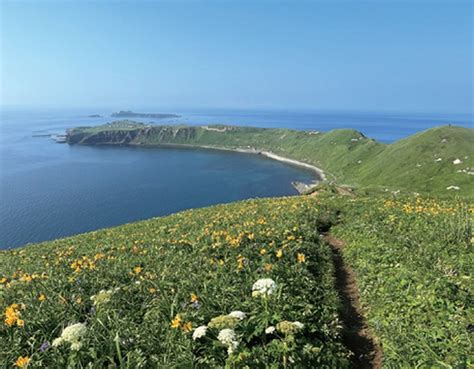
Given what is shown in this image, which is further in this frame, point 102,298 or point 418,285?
point 418,285

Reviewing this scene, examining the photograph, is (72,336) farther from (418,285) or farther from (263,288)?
(418,285)

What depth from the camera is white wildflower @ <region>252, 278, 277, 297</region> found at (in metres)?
7.14

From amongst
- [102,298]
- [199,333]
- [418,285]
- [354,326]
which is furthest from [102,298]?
[418,285]

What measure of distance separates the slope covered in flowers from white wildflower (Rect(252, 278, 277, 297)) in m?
0.02

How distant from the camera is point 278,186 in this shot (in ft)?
535

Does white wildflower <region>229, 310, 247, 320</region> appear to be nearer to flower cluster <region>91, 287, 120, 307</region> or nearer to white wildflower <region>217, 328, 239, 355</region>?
white wildflower <region>217, 328, 239, 355</region>

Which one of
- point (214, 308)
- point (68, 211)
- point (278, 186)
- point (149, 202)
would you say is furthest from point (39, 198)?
point (214, 308)

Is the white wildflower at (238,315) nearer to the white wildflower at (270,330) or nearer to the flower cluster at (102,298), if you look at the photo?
the white wildflower at (270,330)

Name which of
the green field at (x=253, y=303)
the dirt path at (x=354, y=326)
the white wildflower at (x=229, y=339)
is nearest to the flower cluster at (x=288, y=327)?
the green field at (x=253, y=303)

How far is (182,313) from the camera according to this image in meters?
6.62

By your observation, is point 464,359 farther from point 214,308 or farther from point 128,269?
point 128,269

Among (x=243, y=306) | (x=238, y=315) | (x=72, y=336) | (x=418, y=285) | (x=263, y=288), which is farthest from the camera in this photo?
(x=418, y=285)

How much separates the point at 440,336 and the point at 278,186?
158 metres

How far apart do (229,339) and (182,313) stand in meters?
1.42
